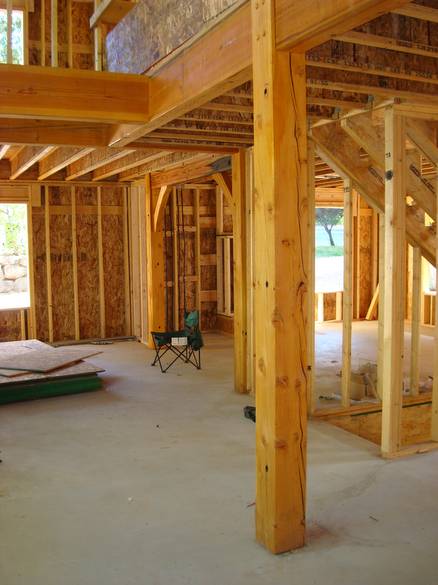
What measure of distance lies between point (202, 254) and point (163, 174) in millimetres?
2223

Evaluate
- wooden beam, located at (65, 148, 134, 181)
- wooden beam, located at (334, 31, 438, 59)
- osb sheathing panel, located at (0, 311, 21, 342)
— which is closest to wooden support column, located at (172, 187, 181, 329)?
wooden beam, located at (65, 148, 134, 181)

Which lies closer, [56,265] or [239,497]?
[239,497]

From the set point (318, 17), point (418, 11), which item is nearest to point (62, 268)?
point (418, 11)

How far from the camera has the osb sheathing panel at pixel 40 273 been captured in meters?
9.30

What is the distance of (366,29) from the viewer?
2.96 meters

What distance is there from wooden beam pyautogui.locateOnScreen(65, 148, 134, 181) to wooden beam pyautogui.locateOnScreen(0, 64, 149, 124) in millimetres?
1517

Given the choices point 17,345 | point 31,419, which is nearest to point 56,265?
point 17,345

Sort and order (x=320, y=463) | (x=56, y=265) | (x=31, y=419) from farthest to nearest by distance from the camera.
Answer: (x=56, y=265) → (x=31, y=419) → (x=320, y=463)

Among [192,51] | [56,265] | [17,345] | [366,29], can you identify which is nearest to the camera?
[366,29]

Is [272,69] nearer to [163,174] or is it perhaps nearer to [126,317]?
[163,174]

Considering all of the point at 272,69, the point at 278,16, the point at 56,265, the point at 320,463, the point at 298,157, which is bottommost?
the point at 320,463

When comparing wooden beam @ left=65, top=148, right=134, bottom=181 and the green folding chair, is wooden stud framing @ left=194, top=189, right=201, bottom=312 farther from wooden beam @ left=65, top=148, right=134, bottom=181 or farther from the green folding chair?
the green folding chair

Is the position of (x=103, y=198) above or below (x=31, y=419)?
above

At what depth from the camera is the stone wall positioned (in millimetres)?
13758
